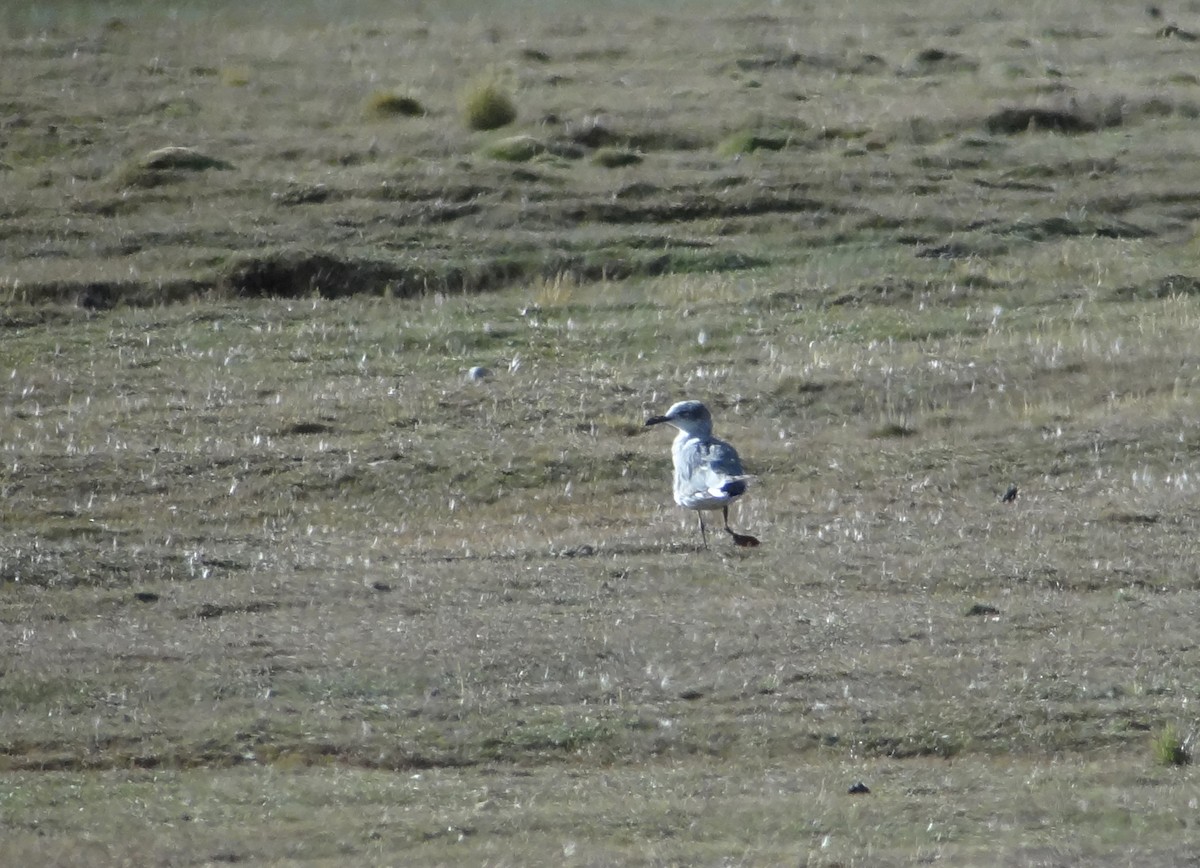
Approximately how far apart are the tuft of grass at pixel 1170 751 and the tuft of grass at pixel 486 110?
22866mm

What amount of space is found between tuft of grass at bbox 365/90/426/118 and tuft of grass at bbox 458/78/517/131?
788mm

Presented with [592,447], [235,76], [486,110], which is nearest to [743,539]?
[592,447]

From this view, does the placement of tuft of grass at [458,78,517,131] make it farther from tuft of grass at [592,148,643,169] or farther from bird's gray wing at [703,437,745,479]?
bird's gray wing at [703,437,745,479]

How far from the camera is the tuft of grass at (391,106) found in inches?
1264

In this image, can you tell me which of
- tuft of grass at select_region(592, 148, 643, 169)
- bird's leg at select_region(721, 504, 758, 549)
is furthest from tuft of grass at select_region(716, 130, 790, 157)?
bird's leg at select_region(721, 504, 758, 549)

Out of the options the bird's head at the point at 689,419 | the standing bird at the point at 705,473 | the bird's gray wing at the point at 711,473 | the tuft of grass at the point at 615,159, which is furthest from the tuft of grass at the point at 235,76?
the bird's gray wing at the point at 711,473

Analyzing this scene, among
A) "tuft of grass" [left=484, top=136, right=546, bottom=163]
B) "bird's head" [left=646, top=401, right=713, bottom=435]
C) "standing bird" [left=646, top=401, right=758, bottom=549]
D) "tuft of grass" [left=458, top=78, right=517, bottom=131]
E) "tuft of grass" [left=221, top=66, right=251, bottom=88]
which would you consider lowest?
"standing bird" [left=646, top=401, right=758, bottom=549]

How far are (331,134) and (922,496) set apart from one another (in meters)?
16.6

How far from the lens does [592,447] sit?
17609 millimetres

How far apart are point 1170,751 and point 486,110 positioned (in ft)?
76.7

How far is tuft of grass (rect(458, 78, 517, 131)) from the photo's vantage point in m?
31.4

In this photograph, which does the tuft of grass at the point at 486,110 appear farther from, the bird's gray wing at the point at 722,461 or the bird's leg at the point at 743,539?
the bird's leg at the point at 743,539

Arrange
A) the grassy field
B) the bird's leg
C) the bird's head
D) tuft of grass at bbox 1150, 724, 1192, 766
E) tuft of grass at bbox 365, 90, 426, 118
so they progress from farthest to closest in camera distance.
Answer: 1. tuft of grass at bbox 365, 90, 426, 118
2. the bird's head
3. the bird's leg
4. tuft of grass at bbox 1150, 724, 1192, 766
5. the grassy field

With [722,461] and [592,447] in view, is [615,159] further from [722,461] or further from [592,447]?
[722,461]
